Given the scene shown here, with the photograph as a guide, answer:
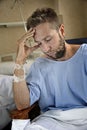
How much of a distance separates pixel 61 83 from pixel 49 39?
32 centimetres

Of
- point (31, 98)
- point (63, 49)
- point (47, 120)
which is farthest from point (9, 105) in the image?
point (63, 49)

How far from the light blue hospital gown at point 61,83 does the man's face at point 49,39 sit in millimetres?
98

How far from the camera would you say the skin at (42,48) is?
4.77 ft

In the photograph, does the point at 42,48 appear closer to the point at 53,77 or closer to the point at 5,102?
the point at 53,77

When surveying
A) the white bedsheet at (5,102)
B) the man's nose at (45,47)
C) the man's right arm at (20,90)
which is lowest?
the white bedsheet at (5,102)

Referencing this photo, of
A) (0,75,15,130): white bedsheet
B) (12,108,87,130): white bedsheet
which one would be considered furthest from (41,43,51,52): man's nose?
(0,75,15,130): white bedsheet

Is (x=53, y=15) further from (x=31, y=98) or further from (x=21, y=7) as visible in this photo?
(x=21, y=7)

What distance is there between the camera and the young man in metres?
1.45

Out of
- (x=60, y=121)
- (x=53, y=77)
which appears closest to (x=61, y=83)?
(x=53, y=77)

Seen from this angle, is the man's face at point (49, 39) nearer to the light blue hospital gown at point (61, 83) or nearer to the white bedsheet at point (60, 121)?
the light blue hospital gown at point (61, 83)

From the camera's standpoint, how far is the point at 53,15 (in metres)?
1.49

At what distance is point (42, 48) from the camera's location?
4.86 ft

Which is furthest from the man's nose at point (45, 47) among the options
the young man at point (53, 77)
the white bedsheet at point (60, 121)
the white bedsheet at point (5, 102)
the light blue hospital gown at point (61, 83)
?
the white bedsheet at point (5, 102)

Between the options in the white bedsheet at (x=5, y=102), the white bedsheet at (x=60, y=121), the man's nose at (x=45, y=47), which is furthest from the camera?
the white bedsheet at (x=5, y=102)
